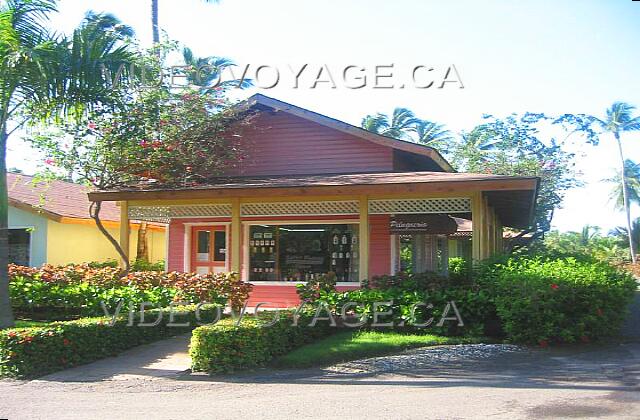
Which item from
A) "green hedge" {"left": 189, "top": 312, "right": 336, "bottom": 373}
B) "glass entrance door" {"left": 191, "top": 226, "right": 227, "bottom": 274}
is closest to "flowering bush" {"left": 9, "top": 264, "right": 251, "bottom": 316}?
"green hedge" {"left": 189, "top": 312, "right": 336, "bottom": 373}

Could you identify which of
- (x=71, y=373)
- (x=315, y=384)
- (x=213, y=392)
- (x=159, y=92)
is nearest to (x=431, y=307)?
(x=315, y=384)

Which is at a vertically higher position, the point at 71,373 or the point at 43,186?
the point at 43,186

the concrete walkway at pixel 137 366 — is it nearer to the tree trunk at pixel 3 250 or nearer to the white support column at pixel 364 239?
the tree trunk at pixel 3 250

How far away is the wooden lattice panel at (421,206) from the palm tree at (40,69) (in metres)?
6.13

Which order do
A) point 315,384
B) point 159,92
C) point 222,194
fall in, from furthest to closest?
point 159,92
point 222,194
point 315,384

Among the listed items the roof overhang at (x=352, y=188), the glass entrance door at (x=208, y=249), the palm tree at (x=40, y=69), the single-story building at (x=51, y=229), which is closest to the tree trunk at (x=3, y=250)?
the palm tree at (x=40, y=69)

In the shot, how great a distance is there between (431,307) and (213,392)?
5.01 m

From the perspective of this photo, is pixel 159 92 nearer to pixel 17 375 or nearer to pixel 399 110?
pixel 17 375

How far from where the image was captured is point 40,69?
11.7 metres

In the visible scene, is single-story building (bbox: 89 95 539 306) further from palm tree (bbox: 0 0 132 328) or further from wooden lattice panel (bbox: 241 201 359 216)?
palm tree (bbox: 0 0 132 328)

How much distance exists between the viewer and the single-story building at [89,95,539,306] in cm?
1429

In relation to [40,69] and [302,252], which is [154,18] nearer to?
[302,252]

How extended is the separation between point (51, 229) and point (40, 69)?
→ 35.8 feet

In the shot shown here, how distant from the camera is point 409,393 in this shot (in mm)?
8219
